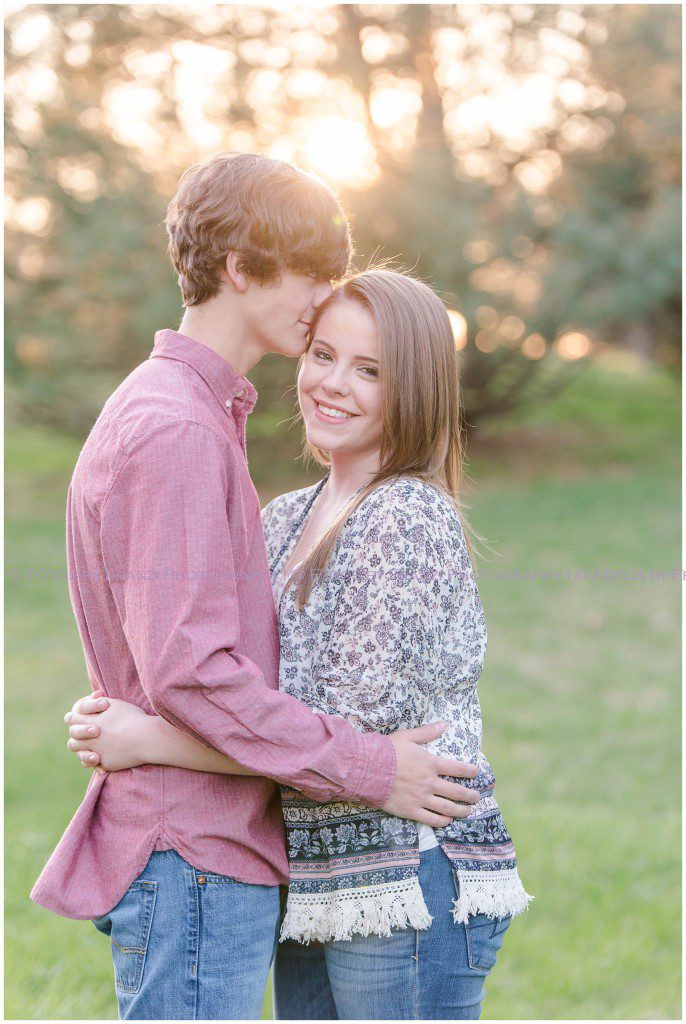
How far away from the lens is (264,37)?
1105 cm

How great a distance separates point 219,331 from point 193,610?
0.58 meters

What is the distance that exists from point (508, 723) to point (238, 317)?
4939 millimetres

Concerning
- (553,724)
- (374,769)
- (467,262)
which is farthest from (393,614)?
(467,262)

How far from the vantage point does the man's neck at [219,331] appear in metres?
1.92

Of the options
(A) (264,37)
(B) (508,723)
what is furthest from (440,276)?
(B) (508,723)

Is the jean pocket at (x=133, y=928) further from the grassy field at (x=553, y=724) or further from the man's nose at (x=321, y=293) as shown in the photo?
the grassy field at (x=553, y=724)

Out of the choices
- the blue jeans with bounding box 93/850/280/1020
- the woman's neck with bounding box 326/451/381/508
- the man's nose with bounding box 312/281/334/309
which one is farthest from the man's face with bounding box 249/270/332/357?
the blue jeans with bounding box 93/850/280/1020

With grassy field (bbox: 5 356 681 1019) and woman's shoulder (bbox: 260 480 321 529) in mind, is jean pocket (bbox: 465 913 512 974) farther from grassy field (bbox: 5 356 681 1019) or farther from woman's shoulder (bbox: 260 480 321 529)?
grassy field (bbox: 5 356 681 1019)

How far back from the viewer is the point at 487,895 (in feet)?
6.07

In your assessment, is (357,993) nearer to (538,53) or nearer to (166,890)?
(166,890)

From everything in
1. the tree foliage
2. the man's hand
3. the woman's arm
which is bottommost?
the man's hand

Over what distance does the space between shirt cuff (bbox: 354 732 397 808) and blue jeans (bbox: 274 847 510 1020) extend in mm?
172

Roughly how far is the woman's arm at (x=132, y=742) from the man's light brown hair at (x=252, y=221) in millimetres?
779

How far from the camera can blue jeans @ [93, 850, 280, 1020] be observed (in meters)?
Answer: 1.74
